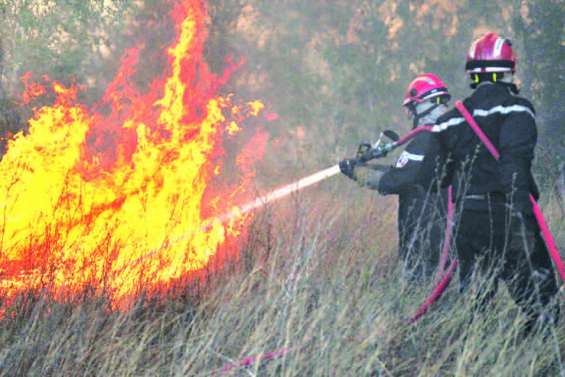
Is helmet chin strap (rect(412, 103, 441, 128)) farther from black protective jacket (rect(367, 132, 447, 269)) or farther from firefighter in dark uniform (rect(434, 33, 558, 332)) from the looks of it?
firefighter in dark uniform (rect(434, 33, 558, 332))

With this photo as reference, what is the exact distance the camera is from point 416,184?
649 centimetres

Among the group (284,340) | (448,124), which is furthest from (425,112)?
(284,340)

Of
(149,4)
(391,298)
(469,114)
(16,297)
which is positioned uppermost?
(149,4)

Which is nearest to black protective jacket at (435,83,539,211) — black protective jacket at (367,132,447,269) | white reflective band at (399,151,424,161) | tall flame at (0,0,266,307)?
black protective jacket at (367,132,447,269)

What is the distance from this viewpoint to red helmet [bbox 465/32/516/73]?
5.26 meters

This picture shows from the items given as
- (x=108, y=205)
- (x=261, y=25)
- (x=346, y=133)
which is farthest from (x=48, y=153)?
(x=261, y=25)

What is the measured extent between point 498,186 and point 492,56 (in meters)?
0.82

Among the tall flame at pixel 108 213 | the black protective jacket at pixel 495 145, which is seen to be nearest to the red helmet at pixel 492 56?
the black protective jacket at pixel 495 145

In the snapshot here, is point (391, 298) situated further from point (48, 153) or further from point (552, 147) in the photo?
point (552, 147)

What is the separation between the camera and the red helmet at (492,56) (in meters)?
5.26

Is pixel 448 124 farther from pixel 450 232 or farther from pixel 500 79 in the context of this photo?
pixel 450 232

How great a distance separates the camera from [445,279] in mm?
5203

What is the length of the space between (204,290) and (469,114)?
81.7 inches

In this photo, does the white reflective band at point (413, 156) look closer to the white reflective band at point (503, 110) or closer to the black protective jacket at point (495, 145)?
the black protective jacket at point (495, 145)
